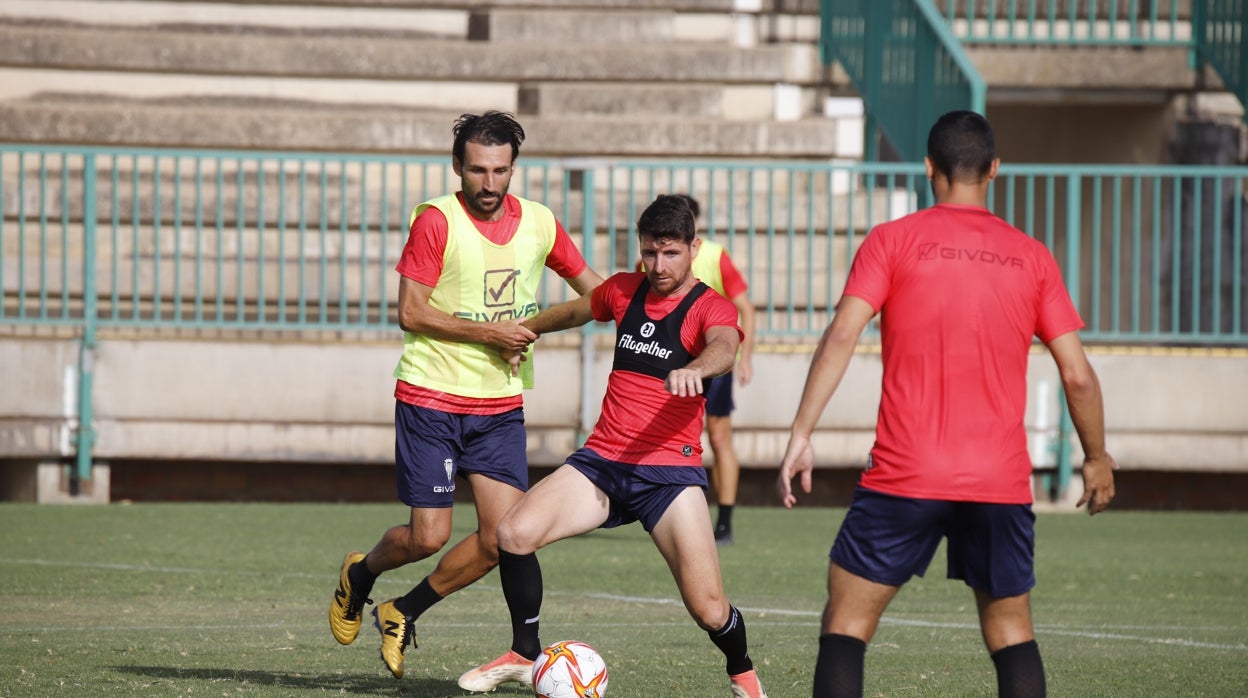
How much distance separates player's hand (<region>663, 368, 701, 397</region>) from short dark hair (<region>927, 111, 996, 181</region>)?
110 cm

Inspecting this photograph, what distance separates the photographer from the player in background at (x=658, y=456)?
21.7 feet

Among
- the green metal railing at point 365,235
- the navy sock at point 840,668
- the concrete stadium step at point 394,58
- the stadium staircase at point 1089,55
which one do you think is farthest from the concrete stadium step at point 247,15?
the navy sock at point 840,668

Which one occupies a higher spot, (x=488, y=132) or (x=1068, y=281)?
(x=488, y=132)

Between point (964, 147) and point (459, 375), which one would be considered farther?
point (459, 375)

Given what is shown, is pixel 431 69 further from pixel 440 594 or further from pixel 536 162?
pixel 440 594

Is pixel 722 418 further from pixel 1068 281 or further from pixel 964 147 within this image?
pixel 964 147

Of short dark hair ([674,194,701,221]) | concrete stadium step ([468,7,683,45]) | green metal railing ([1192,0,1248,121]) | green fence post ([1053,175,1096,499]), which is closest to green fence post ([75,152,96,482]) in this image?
concrete stadium step ([468,7,683,45])

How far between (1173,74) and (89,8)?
37.7ft

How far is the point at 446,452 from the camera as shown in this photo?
745 centimetres

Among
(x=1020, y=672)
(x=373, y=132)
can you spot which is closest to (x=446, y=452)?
(x=1020, y=672)

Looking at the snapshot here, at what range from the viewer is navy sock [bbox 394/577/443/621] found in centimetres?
731

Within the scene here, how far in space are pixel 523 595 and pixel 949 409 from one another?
224 centimetres

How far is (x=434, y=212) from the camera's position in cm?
745

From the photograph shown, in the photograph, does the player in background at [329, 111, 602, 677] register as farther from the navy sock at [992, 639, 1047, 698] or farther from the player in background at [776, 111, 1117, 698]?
the navy sock at [992, 639, 1047, 698]
